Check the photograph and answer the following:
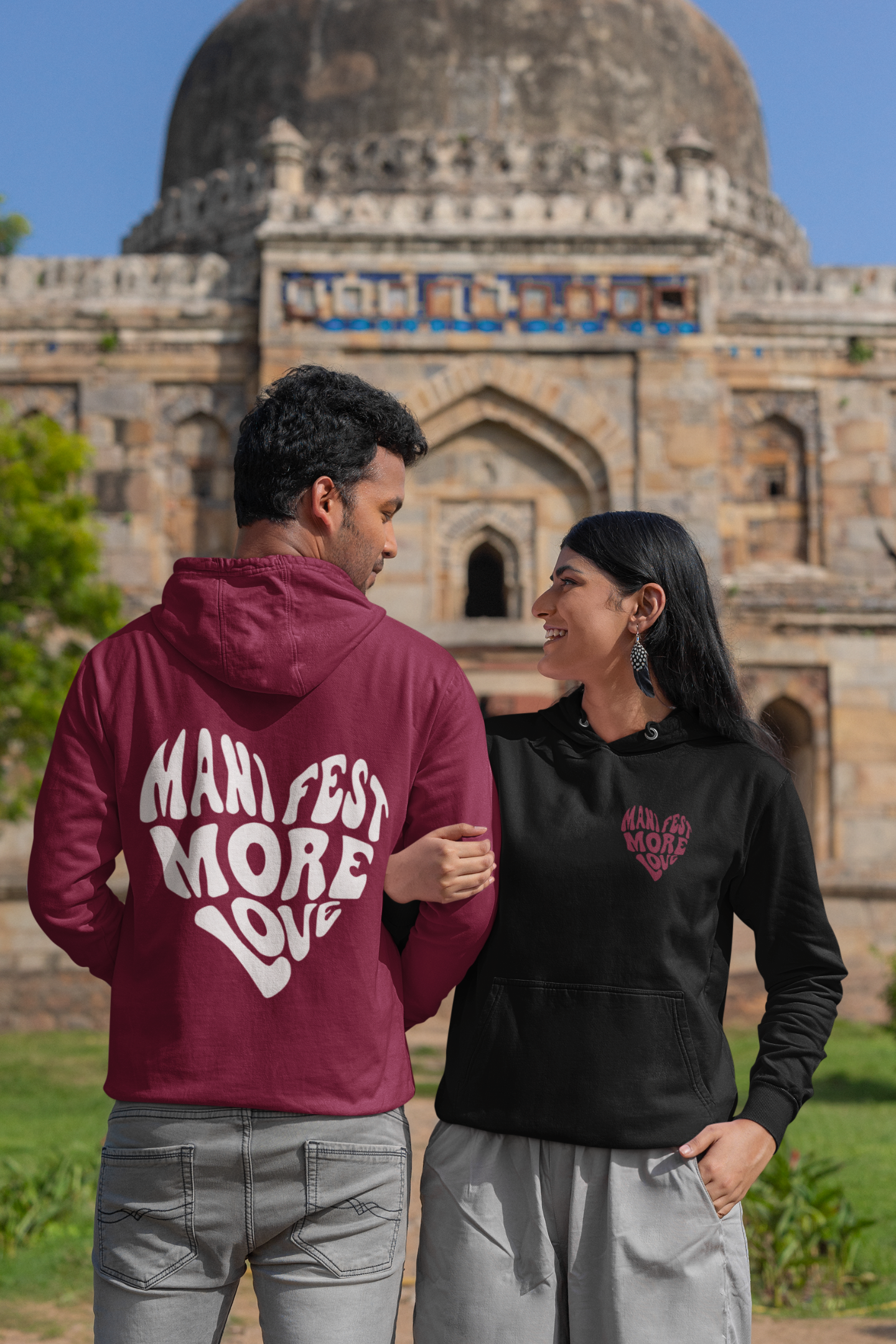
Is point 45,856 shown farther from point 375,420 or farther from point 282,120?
point 282,120

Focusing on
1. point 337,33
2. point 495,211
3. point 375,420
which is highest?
point 337,33

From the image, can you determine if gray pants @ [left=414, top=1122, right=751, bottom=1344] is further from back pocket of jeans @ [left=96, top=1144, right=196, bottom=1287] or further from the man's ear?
the man's ear

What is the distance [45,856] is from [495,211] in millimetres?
11077

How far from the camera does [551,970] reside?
201 cm

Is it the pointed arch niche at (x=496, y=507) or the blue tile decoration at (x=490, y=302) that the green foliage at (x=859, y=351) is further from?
the pointed arch niche at (x=496, y=507)

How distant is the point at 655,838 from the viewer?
204cm

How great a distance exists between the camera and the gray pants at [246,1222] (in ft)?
5.73

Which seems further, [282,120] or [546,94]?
[546,94]

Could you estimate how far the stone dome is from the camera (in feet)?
44.0

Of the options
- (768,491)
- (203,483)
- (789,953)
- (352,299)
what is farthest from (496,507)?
(789,953)

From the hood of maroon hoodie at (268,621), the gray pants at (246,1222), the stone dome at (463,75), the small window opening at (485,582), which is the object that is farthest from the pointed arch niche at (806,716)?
the gray pants at (246,1222)

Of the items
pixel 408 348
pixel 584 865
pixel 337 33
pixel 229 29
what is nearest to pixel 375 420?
pixel 584 865

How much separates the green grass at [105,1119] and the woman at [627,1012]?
347 centimetres

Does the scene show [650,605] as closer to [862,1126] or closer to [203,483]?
[862,1126]
